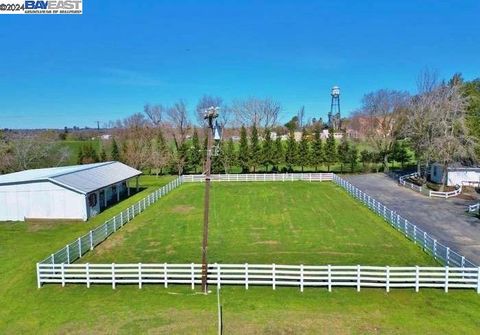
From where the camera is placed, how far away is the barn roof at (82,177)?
27.5 meters

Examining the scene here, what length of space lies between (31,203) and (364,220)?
22.5 meters

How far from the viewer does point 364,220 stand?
2608 cm

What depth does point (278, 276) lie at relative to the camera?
49.1 feet

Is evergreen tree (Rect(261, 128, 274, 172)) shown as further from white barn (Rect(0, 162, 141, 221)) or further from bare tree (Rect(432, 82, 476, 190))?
white barn (Rect(0, 162, 141, 221))

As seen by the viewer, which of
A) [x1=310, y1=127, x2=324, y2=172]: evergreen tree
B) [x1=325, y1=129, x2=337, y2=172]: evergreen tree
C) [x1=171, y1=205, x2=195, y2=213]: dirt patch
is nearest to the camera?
[x1=171, y1=205, x2=195, y2=213]: dirt patch

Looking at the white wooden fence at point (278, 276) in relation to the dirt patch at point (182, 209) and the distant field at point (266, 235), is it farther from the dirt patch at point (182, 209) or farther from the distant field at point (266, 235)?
the dirt patch at point (182, 209)

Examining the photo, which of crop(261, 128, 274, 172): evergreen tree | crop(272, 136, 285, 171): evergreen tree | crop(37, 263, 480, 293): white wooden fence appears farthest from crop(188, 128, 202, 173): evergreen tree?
crop(37, 263, 480, 293): white wooden fence

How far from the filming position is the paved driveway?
20605 millimetres

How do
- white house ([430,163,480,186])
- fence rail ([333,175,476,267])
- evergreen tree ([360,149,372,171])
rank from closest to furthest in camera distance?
fence rail ([333,175,476,267]) → white house ([430,163,480,186]) → evergreen tree ([360,149,372,171])

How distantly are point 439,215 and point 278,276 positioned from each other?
17162 mm

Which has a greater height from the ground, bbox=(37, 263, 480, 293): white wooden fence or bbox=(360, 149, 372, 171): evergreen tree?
bbox=(360, 149, 372, 171): evergreen tree

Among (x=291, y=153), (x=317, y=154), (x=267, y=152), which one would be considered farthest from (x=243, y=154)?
(x=317, y=154)

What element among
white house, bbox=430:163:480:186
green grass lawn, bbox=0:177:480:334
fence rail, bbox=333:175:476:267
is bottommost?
green grass lawn, bbox=0:177:480:334

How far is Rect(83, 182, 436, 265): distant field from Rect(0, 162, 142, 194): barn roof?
14.9 ft
